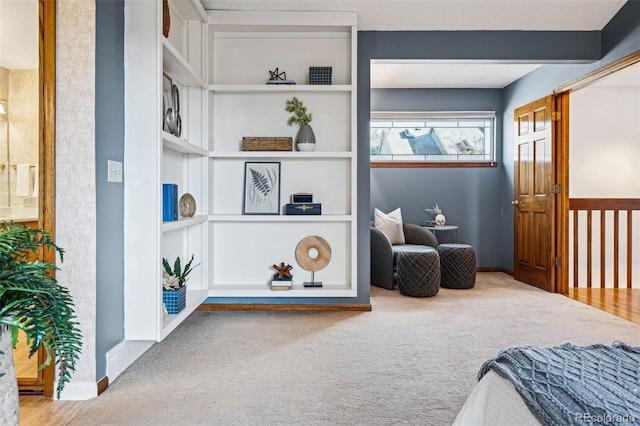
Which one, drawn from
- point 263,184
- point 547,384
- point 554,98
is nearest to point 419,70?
point 554,98

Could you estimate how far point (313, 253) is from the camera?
3.99 metres

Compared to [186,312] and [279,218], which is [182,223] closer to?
[186,312]

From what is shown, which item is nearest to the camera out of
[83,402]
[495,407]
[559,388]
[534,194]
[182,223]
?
[559,388]

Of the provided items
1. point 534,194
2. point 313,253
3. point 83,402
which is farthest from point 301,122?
point 534,194

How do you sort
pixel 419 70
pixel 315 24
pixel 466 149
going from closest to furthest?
pixel 315 24 → pixel 419 70 → pixel 466 149

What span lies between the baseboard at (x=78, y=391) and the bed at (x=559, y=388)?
1768 mm

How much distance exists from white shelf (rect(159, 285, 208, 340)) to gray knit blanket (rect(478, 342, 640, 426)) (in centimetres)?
190

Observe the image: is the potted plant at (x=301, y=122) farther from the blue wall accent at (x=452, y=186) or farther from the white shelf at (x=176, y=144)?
the blue wall accent at (x=452, y=186)

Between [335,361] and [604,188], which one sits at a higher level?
[604,188]

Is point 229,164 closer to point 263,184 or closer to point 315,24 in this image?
point 263,184

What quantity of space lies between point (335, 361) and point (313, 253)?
139 cm

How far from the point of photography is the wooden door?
16.0ft

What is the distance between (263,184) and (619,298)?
372cm

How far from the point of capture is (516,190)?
561 cm
